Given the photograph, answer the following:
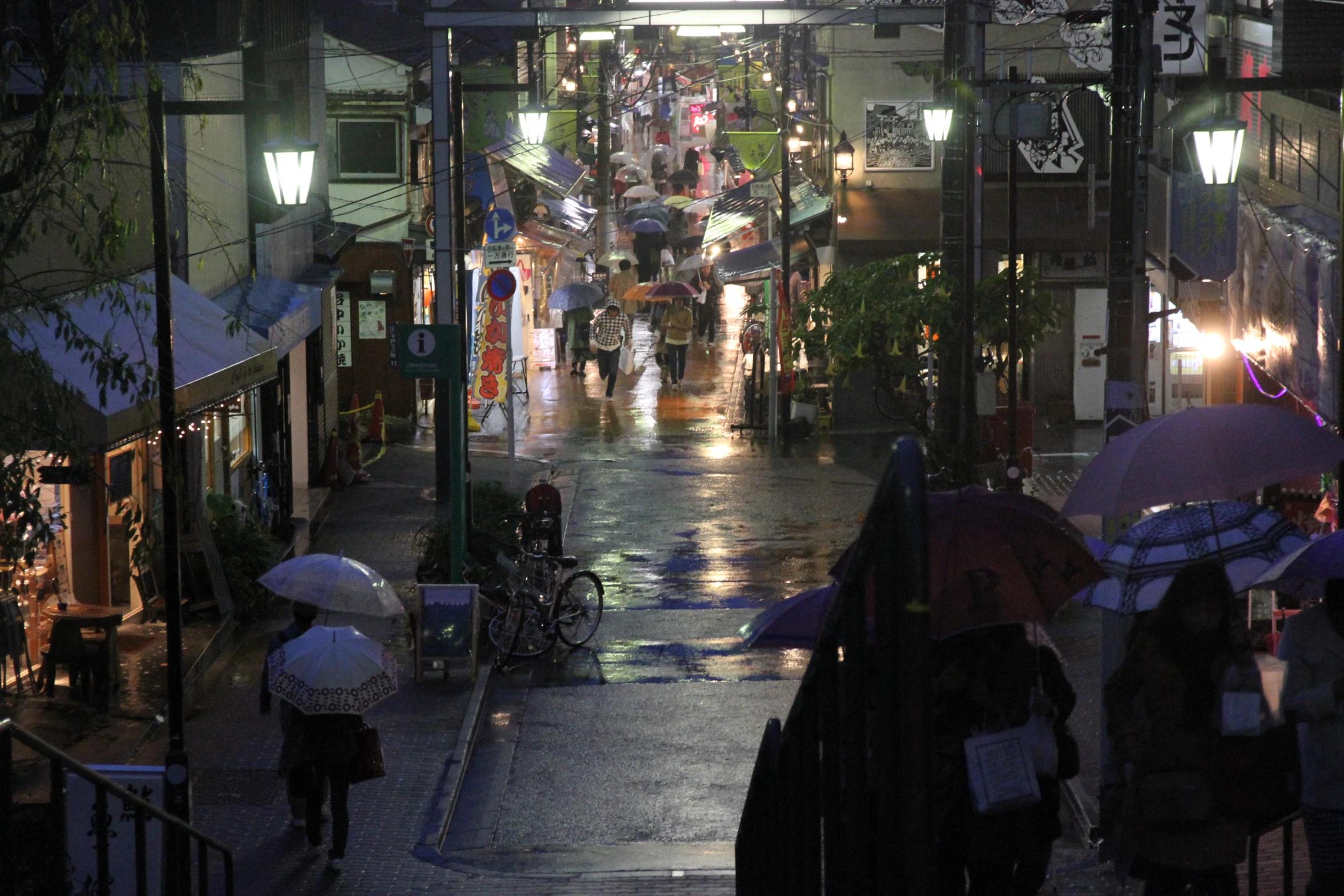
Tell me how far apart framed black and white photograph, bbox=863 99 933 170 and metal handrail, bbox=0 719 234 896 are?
79.8 feet

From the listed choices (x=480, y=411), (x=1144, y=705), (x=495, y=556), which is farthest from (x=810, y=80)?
(x=1144, y=705)

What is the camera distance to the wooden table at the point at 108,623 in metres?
13.1

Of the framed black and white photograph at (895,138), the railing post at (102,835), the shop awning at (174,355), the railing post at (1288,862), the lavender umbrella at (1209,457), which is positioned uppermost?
the framed black and white photograph at (895,138)

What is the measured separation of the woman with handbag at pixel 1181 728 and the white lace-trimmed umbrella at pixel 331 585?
23.2 feet

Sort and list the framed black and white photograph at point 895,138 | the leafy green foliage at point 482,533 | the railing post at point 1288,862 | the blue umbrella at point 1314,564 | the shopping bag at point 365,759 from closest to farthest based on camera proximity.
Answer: the blue umbrella at point 1314,564
the railing post at point 1288,862
the shopping bag at point 365,759
the leafy green foliage at point 482,533
the framed black and white photograph at point 895,138

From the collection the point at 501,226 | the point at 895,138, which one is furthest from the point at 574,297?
the point at 501,226

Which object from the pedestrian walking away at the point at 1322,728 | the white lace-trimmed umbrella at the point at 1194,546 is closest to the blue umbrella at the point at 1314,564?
the pedestrian walking away at the point at 1322,728

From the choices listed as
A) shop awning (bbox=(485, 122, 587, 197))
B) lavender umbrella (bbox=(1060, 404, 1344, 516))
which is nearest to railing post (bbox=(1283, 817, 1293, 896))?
lavender umbrella (bbox=(1060, 404, 1344, 516))

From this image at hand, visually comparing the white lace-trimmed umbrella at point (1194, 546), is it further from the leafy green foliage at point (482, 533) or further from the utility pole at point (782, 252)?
the utility pole at point (782, 252)

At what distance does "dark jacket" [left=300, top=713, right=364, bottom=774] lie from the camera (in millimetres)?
9992

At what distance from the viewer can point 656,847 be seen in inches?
421

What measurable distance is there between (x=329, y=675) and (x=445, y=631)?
15.6 feet

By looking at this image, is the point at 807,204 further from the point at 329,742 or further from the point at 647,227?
the point at 329,742

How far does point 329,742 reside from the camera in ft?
32.8
